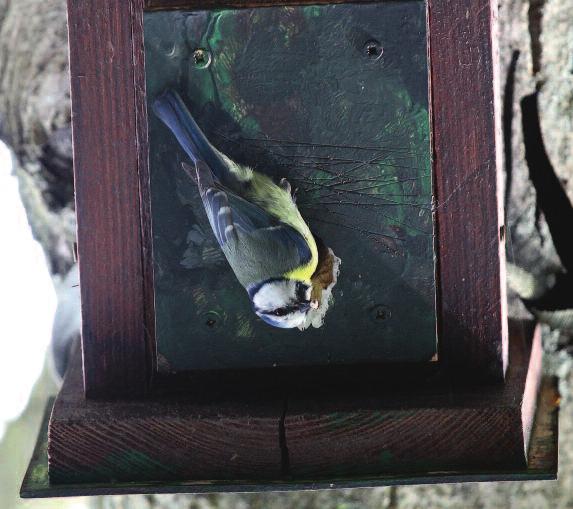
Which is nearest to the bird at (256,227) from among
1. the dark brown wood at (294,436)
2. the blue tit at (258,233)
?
the blue tit at (258,233)

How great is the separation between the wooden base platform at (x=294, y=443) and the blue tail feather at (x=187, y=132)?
0.26 metres

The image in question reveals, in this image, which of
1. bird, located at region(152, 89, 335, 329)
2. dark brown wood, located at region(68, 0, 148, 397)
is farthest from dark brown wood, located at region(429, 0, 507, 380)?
dark brown wood, located at region(68, 0, 148, 397)

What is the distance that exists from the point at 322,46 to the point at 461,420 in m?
0.43

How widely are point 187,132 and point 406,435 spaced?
1.30 ft

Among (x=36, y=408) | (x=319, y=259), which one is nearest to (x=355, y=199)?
(x=319, y=259)

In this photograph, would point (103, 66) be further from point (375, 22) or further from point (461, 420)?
point (461, 420)

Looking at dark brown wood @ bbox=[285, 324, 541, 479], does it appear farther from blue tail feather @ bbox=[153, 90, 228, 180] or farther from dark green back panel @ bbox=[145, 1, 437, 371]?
blue tail feather @ bbox=[153, 90, 228, 180]

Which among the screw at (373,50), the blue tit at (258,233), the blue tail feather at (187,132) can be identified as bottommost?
the blue tit at (258,233)

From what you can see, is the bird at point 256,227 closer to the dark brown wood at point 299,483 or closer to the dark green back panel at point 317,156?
the dark green back panel at point 317,156

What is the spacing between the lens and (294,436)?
1.03 metres

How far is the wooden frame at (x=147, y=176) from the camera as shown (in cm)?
107

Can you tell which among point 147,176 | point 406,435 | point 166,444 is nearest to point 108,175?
point 147,176

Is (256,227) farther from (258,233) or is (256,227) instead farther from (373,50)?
(373,50)

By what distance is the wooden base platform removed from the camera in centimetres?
102
